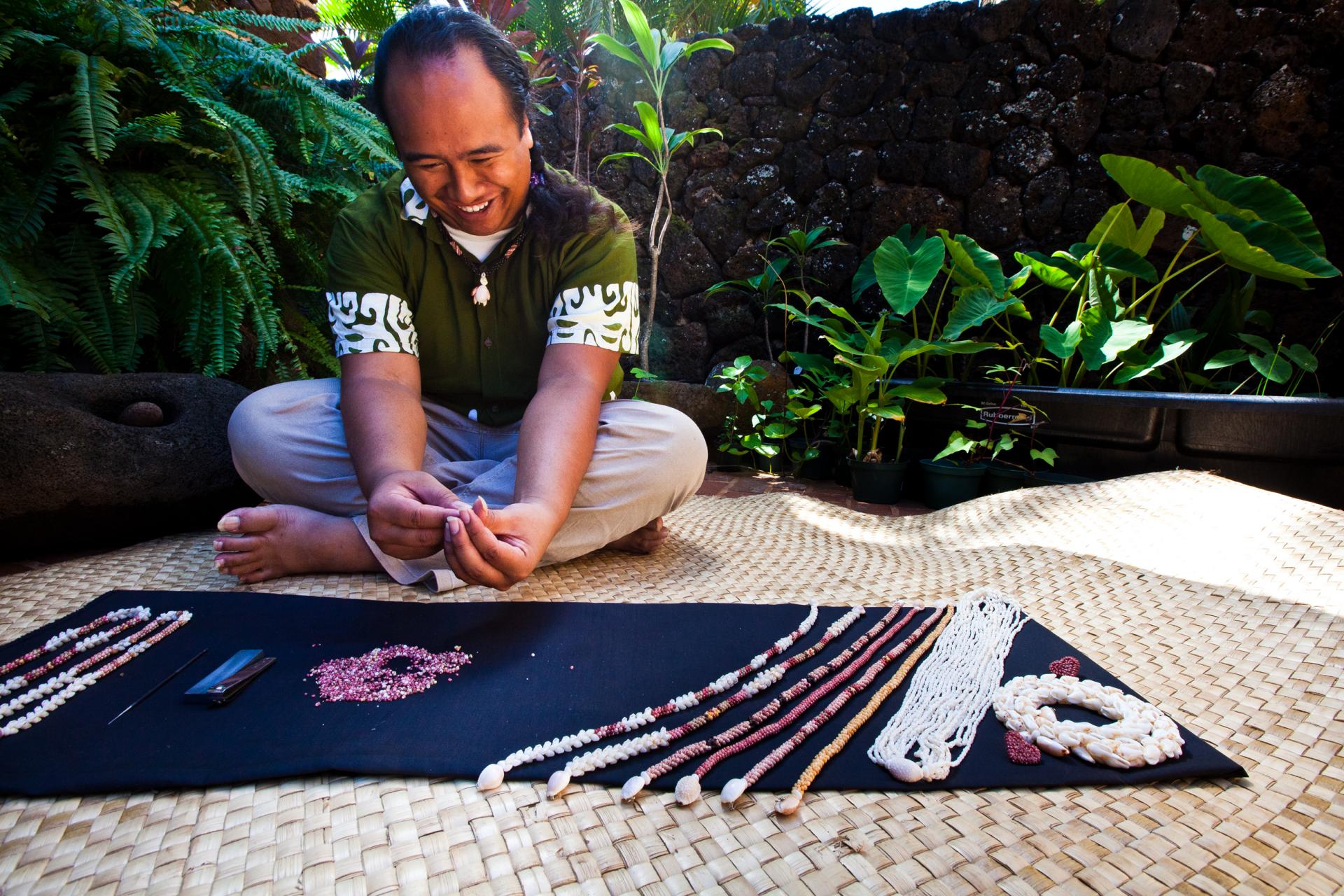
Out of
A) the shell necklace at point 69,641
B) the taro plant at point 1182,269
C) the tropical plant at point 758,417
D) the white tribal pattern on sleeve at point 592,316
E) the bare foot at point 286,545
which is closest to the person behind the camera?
the shell necklace at point 69,641

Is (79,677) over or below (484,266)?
below

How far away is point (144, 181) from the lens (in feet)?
4.68

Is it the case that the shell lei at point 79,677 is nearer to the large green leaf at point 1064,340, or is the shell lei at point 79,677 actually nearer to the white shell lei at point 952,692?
the white shell lei at point 952,692

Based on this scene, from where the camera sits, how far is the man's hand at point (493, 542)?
2.62ft

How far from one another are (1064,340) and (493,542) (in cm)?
193

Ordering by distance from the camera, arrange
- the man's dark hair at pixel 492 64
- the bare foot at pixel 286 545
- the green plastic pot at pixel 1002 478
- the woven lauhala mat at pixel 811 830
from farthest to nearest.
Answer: the green plastic pot at pixel 1002 478, the bare foot at pixel 286 545, the man's dark hair at pixel 492 64, the woven lauhala mat at pixel 811 830

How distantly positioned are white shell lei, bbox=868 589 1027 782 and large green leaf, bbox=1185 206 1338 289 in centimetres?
144

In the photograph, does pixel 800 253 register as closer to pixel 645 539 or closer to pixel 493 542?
pixel 645 539

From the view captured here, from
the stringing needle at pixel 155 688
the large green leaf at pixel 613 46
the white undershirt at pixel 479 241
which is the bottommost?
the stringing needle at pixel 155 688

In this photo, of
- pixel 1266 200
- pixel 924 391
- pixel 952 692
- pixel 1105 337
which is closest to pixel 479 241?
pixel 952 692

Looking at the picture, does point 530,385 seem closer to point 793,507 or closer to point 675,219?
point 793,507

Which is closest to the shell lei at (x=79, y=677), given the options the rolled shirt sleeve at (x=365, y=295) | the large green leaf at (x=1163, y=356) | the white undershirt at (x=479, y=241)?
the rolled shirt sleeve at (x=365, y=295)

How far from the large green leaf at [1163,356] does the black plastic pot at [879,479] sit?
69cm

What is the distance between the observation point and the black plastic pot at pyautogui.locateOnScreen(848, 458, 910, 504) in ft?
7.54
